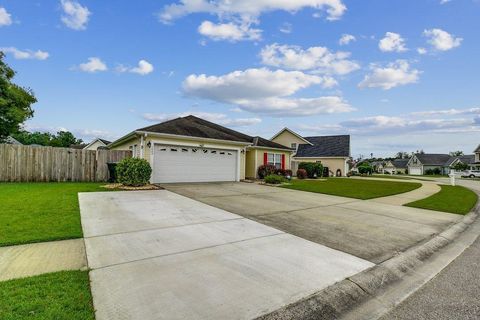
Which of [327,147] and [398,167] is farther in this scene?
[398,167]

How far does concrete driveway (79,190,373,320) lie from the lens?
2.68 metres

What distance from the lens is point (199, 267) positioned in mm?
3635

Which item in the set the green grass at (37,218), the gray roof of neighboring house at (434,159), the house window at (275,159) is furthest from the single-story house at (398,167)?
the green grass at (37,218)

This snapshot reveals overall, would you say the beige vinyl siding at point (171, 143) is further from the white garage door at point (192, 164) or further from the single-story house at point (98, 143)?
the single-story house at point (98, 143)

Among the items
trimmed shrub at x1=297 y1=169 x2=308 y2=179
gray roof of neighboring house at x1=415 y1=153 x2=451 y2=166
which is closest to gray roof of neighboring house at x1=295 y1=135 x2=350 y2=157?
trimmed shrub at x1=297 y1=169 x2=308 y2=179

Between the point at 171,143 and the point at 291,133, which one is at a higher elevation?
the point at 291,133

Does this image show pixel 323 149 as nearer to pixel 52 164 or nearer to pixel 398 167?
pixel 52 164

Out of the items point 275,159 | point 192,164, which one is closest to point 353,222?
point 192,164

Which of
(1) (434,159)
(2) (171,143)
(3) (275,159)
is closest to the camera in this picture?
(2) (171,143)

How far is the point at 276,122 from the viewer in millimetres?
35031

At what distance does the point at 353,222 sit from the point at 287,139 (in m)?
28.7

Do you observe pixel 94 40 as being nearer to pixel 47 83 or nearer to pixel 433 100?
pixel 47 83

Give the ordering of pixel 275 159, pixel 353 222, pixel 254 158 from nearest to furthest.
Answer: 1. pixel 353 222
2. pixel 254 158
3. pixel 275 159

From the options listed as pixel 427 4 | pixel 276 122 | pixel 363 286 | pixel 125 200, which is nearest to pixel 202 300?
pixel 363 286
